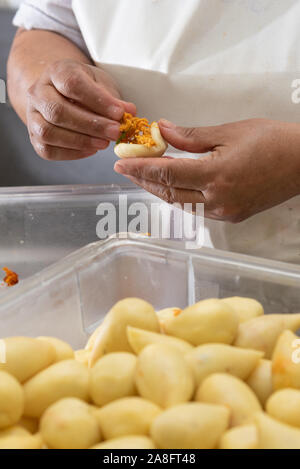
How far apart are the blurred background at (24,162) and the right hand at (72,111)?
2.75 ft

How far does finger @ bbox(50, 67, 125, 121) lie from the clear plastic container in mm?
249

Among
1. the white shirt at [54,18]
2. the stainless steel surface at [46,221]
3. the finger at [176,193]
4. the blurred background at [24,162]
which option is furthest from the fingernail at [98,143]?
the blurred background at [24,162]

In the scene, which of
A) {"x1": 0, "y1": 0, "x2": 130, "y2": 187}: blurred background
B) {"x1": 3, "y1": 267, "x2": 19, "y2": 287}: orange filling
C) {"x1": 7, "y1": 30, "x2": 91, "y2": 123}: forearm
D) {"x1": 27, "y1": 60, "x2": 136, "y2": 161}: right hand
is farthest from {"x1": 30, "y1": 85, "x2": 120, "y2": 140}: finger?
{"x1": 0, "y1": 0, "x2": 130, "y2": 187}: blurred background

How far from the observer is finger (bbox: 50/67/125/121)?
0.83 meters

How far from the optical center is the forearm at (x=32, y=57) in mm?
1044

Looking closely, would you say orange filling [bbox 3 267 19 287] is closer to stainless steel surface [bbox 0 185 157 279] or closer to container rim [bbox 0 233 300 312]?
stainless steel surface [bbox 0 185 157 279]

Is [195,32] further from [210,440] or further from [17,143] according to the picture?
[17,143]

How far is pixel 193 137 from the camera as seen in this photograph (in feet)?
2.62

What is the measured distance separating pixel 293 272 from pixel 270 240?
425mm

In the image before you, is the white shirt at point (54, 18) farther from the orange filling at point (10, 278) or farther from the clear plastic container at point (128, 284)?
the clear plastic container at point (128, 284)

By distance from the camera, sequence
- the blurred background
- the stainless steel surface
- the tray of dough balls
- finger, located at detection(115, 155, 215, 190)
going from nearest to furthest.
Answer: the tray of dough balls → finger, located at detection(115, 155, 215, 190) → the stainless steel surface → the blurred background

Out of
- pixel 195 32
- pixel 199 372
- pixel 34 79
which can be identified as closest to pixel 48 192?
pixel 34 79

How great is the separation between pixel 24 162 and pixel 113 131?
1212 millimetres

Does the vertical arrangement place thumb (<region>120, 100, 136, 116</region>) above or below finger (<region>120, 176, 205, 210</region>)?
above
